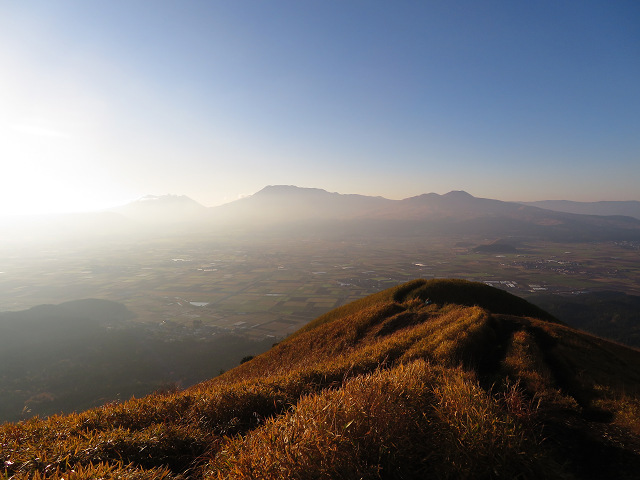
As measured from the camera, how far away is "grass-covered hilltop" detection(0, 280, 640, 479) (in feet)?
12.9

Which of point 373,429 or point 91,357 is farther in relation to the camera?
point 91,357

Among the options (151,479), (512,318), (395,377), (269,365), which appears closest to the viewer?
(151,479)

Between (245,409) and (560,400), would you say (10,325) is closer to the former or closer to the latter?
(245,409)

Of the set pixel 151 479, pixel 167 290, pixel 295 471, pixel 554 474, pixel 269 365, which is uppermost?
pixel 295 471

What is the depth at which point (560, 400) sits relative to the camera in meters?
7.89

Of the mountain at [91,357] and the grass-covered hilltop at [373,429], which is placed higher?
the grass-covered hilltop at [373,429]

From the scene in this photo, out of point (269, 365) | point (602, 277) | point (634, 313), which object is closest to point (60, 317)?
point (269, 365)

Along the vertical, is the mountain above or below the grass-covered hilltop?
below

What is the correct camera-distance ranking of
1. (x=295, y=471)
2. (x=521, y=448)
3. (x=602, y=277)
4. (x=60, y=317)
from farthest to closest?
1. (x=602, y=277)
2. (x=60, y=317)
3. (x=521, y=448)
4. (x=295, y=471)

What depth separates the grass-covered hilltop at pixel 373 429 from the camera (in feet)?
12.9

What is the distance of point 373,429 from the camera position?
425cm

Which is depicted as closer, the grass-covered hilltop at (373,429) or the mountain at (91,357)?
the grass-covered hilltop at (373,429)

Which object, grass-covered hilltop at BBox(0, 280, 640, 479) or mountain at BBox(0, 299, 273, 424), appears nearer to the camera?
grass-covered hilltop at BBox(0, 280, 640, 479)

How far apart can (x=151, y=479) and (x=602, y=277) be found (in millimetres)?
251793
